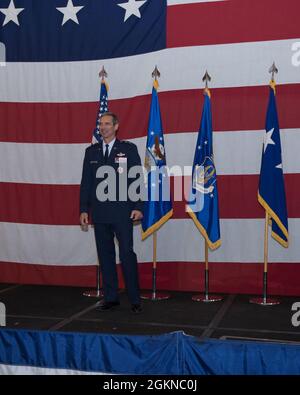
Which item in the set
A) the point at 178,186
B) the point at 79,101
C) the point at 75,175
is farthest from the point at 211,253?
the point at 79,101

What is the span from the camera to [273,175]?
3.62 m

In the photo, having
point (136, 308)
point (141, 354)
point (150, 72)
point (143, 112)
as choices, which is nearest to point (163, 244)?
point (136, 308)

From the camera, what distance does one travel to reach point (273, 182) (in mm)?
3617

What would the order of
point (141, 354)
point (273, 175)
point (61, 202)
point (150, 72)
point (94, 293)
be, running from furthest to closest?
point (61, 202) < point (150, 72) < point (94, 293) < point (273, 175) < point (141, 354)

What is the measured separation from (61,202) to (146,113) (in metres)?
1.01

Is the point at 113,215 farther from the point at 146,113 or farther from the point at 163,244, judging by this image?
the point at 146,113

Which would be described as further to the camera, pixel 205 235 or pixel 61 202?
pixel 61 202

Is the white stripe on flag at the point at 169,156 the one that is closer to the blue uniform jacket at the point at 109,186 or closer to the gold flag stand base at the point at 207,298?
the blue uniform jacket at the point at 109,186

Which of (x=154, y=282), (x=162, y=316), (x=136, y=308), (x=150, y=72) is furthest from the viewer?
(x=150, y=72)

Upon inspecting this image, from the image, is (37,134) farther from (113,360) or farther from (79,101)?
(113,360)

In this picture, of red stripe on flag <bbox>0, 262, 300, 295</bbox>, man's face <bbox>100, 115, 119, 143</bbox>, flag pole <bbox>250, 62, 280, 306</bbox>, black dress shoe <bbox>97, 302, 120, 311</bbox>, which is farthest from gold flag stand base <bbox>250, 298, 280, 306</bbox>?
man's face <bbox>100, 115, 119, 143</bbox>

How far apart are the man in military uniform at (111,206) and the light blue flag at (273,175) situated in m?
0.89

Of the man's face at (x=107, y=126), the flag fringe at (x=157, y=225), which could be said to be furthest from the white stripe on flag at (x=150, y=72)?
the flag fringe at (x=157, y=225)

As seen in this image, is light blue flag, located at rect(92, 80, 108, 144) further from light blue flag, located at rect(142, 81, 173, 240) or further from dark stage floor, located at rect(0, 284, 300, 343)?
dark stage floor, located at rect(0, 284, 300, 343)
